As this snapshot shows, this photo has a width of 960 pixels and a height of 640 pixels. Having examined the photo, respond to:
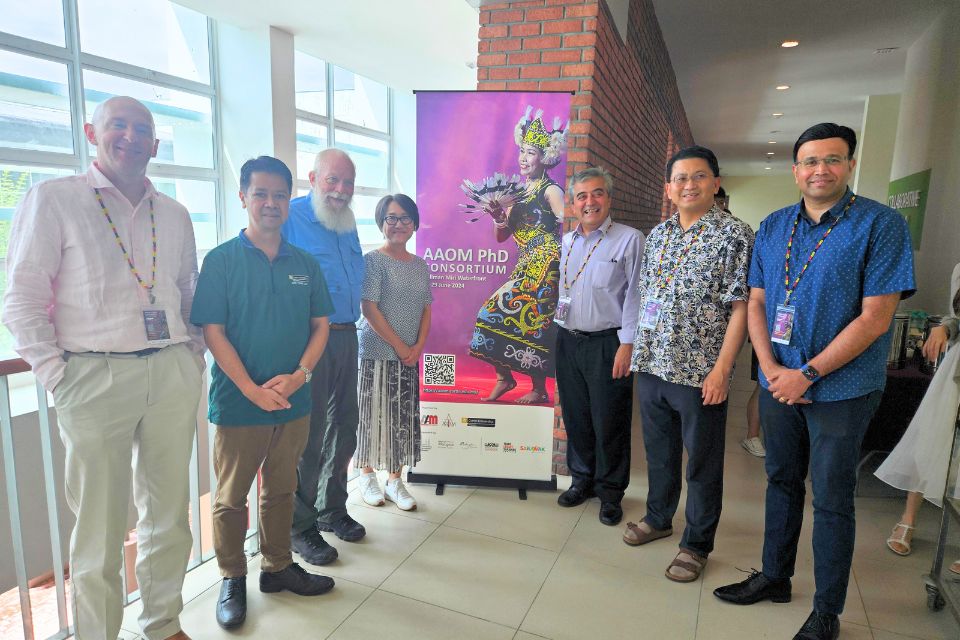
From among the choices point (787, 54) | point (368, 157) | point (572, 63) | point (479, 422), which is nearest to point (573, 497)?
point (479, 422)

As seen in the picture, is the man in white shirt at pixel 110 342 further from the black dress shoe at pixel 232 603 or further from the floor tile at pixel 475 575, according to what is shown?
the floor tile at pixel 475 575

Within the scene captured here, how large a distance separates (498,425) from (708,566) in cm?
120

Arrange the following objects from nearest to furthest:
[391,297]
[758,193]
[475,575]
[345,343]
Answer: [475,575] → [345,343] → [391,297] → [758,193]

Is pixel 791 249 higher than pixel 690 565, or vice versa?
pixel 791 249

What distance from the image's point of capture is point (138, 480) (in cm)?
182

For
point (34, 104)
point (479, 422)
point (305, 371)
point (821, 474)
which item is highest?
point (34, 104)

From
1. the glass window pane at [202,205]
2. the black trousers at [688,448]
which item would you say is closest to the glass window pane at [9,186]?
the glass window pane at [202,205]

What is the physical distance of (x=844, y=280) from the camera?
1.84 m

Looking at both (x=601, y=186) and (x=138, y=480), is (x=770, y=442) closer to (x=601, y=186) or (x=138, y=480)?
(x=601, y=186)

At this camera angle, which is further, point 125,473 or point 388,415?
point 388,415

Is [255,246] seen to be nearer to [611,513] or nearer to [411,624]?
[411,624]

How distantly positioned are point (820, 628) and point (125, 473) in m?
2.35

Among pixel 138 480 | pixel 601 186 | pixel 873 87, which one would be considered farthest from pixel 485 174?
pixel 873 87

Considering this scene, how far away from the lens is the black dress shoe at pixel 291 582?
2.22 m
